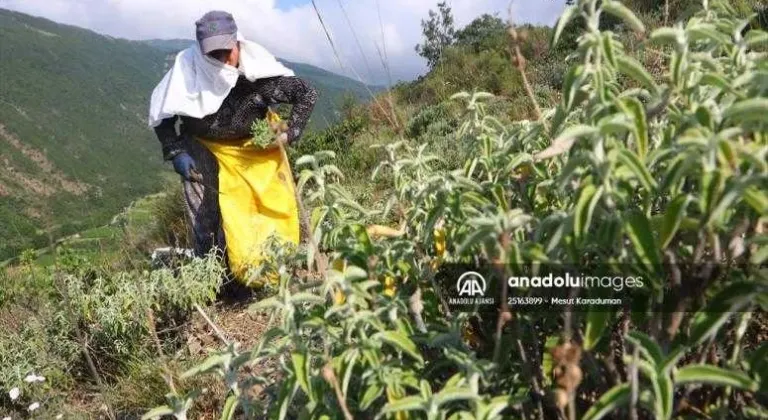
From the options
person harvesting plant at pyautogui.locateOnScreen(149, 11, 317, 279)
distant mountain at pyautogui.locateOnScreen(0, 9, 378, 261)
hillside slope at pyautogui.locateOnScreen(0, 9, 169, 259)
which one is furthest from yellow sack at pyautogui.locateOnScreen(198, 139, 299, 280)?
hillside slope at pyautogui.locateOnScreen(0, 9, 169, 259)

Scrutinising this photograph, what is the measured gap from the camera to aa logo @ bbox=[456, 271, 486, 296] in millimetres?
1494

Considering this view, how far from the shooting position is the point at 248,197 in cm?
386

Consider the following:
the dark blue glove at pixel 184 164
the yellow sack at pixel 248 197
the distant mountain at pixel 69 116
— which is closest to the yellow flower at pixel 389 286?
the yellow sack at pixel 248 197

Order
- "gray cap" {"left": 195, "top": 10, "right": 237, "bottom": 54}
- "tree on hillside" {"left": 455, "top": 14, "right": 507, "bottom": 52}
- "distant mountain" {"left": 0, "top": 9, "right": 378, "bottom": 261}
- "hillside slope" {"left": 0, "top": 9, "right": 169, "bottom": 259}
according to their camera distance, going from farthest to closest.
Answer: "hillside slope" {"left": 0, "top": 9, "right": 169, "bottom": 259} < "distant mountain" {"left": 0, "top": 9, "right": 378, "bottom": 261} < "tree on hillside" {"left": 455, "top": 14, "right": 507, "bottom": 52} < "gray cap" {"left": 195, "top": 10, "right": 237, "bottom": 54}

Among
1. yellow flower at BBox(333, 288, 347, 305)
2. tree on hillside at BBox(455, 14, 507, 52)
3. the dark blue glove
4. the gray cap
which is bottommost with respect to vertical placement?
yellow flower at BBox(333, 288, 347, 305)

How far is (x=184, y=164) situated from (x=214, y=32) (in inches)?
31.1

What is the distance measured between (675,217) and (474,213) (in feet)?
1.62

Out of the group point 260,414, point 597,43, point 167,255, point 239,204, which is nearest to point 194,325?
point 239,204

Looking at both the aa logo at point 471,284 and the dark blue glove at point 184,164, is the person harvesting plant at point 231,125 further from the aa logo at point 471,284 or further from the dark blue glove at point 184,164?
the aa logo at point 471,284

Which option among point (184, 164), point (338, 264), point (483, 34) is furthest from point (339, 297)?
point (483, 34)

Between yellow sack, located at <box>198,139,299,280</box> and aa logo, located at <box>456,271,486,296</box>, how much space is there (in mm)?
2332

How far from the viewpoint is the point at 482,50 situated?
476 inches

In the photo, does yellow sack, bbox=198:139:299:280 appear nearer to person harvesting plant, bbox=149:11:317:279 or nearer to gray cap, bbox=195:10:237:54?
person harvesting plant, bbox=149:11:317:279

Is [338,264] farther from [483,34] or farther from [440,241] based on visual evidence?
[483,34]
